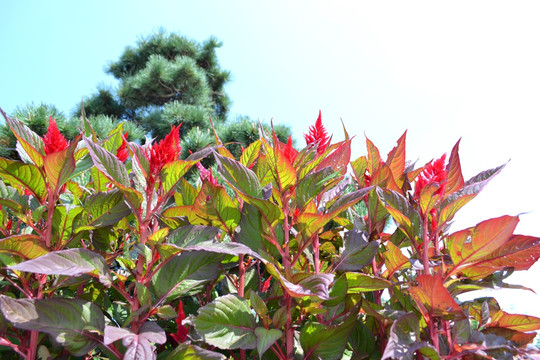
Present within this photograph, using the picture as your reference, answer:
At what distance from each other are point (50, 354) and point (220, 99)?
1258 cm

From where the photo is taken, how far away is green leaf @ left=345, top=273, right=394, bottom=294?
30.0 inches

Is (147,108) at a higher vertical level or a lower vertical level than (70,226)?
higher

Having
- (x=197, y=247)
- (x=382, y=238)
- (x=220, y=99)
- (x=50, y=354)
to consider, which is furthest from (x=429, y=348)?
(x=220, y=99)

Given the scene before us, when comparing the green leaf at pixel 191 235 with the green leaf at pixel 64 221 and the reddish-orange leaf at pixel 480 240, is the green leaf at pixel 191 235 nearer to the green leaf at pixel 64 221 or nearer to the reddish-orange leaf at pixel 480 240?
the green leaf at pixel 64 221

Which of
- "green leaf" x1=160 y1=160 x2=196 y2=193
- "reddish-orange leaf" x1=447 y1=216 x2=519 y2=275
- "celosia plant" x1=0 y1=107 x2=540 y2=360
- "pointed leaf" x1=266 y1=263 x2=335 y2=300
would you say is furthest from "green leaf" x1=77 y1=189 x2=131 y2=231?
"reddish-orange leaf" x1=447 y1=216 x2=519 y2=275

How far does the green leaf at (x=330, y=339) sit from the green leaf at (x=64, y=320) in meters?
0.40

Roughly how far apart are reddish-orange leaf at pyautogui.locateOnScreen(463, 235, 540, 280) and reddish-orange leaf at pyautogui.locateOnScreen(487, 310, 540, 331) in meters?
0.10

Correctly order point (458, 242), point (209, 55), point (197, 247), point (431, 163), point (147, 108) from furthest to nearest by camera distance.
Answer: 1. point (209, 55)
2. point (147, 108)
3. point (431, 163)
4. point (458, 242)
5. point (197, 247)

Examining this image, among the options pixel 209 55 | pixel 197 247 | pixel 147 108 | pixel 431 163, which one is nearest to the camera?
pixel 197 247

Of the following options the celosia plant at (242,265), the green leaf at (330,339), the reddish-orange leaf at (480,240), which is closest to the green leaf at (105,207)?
the celosia plant at (242,265)

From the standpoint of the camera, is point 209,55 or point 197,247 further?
point 209,55

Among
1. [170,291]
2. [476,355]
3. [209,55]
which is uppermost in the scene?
[209,55]

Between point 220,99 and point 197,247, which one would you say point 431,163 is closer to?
point 197,247

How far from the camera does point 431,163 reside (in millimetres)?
910
